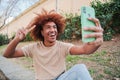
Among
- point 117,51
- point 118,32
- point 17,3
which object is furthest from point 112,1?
point 17,3

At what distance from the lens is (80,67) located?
9.48ft

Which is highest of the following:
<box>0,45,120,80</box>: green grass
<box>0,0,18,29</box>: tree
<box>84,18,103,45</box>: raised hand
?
<box>0,0,18,29</box>: tree

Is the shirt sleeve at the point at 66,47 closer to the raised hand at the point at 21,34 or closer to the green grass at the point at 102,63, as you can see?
the raised hand at the point at 21,34

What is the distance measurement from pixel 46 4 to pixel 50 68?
12.2 meters

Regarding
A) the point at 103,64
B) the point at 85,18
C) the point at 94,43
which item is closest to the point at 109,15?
the point at 103,64

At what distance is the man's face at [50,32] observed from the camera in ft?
9.84

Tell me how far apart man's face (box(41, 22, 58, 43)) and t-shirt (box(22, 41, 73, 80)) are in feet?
0.29

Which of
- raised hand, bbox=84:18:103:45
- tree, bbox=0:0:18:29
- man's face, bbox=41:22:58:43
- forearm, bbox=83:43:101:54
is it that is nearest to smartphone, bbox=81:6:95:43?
raised hand, bbox=84:18:103:45

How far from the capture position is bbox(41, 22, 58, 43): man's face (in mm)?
3000

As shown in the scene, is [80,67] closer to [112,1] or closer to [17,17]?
[112,1]

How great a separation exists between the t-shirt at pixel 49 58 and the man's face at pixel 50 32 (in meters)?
0.09

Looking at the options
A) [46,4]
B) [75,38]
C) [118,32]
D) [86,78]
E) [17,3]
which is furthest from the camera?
[17,3]

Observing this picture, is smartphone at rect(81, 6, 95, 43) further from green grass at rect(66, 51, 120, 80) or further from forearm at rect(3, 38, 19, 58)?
green grass at rect(66, 51, 120, 80)

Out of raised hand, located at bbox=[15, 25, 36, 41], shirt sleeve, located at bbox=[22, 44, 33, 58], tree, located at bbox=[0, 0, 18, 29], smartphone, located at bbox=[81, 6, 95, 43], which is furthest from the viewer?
tree, located at bbox=[0, 0, 18, 29]
